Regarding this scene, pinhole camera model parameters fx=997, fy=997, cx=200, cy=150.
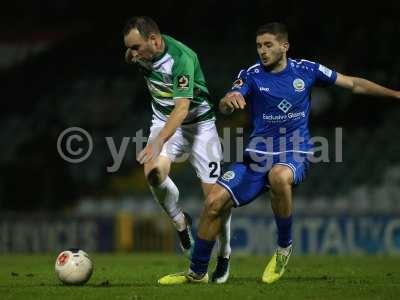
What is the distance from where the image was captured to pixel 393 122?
1883cm

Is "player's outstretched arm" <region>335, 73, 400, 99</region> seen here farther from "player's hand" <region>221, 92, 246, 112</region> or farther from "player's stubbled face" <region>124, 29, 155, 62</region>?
"player's stubbled face" <region>124, 29, 155, 62</region>

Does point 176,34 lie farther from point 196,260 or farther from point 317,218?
point 196,260

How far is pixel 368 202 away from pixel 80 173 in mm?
5960

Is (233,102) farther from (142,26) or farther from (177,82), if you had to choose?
(142,26)

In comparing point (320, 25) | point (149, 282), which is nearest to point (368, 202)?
point (320, 25)

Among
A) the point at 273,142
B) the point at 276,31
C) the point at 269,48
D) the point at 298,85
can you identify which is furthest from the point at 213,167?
the point at 276,31

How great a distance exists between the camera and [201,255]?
323 inches

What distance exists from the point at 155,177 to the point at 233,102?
52.2 inches

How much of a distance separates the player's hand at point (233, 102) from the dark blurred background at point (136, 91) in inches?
328

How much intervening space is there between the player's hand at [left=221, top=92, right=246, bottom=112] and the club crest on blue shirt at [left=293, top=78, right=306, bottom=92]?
81 cm

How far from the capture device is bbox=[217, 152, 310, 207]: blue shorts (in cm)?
823

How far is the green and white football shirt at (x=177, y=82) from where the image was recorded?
8297mm
